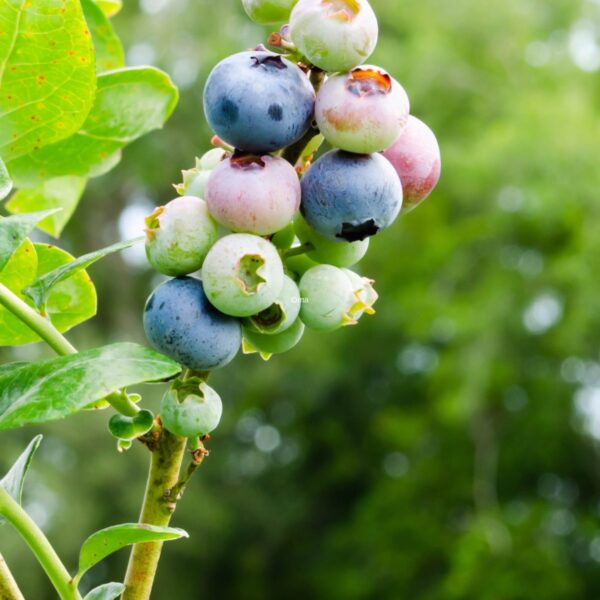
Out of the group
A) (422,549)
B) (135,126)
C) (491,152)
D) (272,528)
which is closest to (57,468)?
(272,528)

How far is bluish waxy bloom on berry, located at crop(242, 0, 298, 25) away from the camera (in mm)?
427

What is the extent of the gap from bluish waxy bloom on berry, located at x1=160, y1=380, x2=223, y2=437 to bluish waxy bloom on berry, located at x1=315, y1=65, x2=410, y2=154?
0.36ft

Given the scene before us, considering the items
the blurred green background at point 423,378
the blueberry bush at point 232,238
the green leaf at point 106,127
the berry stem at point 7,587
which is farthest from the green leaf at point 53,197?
the blurred green background at point 423,378

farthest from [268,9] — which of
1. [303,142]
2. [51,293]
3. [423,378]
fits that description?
[423,378]

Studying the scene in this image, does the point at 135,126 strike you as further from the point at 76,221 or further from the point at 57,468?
the point at 76,221

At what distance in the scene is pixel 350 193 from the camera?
382 mm

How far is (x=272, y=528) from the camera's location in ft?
29.0

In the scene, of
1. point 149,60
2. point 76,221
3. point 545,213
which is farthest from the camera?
point 76,221

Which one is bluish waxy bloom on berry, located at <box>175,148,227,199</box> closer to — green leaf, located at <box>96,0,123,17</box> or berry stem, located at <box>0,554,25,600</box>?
berry stem, located at <box>0,554,25,600</box>

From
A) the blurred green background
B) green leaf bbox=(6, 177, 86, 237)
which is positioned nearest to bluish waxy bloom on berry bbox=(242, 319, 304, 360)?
green leaf bbox=(6, 177, 86, 237)

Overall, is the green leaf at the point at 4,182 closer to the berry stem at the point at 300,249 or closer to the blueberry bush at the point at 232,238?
the blueberry bush at the point at 232,238

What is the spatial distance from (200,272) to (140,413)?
6cm

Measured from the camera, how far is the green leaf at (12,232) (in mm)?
383

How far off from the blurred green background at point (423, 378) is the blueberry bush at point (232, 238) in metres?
5.61
